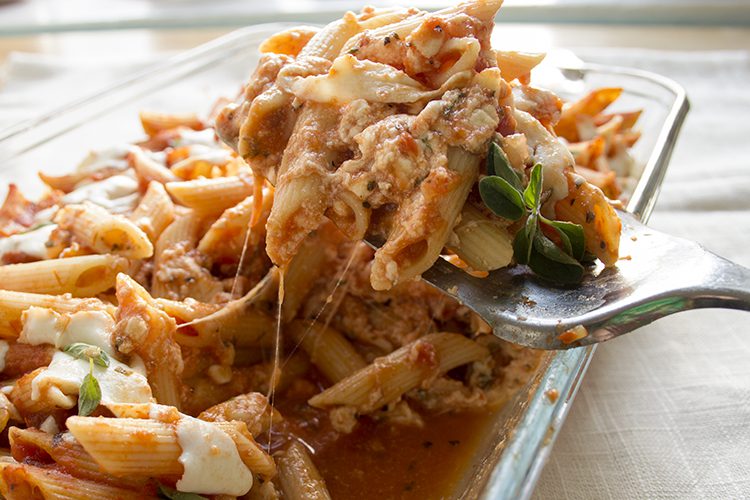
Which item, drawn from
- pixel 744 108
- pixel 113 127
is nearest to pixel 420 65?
pixel 113 127

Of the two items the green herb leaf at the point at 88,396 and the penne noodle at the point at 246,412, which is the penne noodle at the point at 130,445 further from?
the penne noodle at the point at 246,412

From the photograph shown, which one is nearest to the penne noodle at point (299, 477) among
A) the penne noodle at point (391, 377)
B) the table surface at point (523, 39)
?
the penne noodle at point (391, 377)

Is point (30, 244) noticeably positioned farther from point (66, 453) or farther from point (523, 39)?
point (523, 39)

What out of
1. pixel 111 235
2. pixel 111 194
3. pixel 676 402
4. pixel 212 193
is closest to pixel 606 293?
pixel 676 402

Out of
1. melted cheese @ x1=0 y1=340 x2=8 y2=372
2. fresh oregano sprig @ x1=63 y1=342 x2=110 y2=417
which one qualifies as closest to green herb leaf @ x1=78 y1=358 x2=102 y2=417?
Result: fresh oregano sprig @ x1=63 y1=342 x2=110 y2=417

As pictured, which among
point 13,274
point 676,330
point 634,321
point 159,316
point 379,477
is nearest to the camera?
point 634,321

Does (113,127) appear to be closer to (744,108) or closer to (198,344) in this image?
(198,344)
